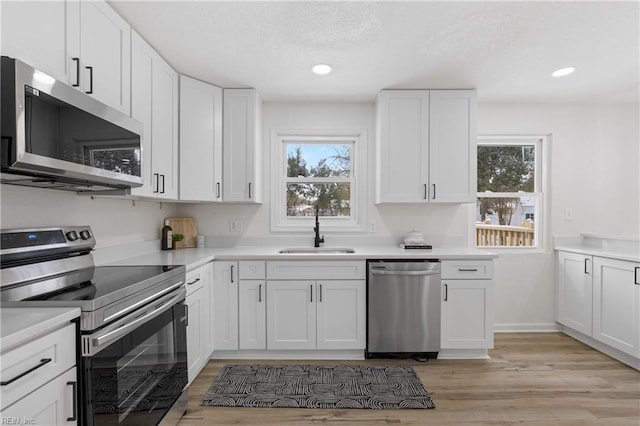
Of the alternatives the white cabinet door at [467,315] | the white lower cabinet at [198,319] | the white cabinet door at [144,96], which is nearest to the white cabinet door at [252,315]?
the white lower cabinet at [198,319]

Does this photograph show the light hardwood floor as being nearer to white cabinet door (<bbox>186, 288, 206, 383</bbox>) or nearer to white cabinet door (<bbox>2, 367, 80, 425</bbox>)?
white cabinet door (<bbox>186, 288, 206, 383</bbox>)

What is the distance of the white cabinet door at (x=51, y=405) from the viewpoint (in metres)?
1.01

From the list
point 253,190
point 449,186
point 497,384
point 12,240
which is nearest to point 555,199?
point 449,186

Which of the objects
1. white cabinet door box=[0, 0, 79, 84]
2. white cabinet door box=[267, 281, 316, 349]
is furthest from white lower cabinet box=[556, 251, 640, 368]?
white cabinet door box=[0, 0, 79, 84]

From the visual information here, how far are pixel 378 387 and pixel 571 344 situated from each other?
210 cm

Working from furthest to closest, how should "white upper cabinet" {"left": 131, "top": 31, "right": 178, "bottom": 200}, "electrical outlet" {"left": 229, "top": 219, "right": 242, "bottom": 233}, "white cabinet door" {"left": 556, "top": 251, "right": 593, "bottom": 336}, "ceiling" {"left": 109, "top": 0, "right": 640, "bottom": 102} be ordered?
"electrical outlet" {"left": 229, "top": 219, "right": 242, "bottom": 233}
"white cabinet door" {"left": 556, "top": 251, "right": 593, "bottom": 336}
"white upper cabinet" {"left": 131, "top": 31, "right": 178, "bottom": 200}
"ceiling" {"left": 109, "top": 0, "right": 640, "bottom": 102}

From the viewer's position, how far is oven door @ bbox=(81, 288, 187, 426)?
4.21ft

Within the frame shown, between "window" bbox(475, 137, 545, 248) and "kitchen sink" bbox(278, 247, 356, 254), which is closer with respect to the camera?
"kitchen sink" bbox(278, 247, 356, 254)

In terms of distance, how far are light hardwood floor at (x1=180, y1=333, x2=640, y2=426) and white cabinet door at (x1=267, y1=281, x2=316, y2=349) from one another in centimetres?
19

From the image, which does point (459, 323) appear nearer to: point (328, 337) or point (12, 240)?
point (328, 337)

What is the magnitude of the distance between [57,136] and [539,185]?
13.4 feet

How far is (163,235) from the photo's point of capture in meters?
3.13

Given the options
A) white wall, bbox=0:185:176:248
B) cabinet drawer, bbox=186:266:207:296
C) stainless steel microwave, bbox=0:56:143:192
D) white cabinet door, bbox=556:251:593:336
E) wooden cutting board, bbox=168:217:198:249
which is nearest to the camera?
stainless steel microwave, bbox=0:56:143:192

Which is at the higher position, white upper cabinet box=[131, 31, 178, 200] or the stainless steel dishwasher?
white upper cabinet box=[131, 31, 178, 200]
